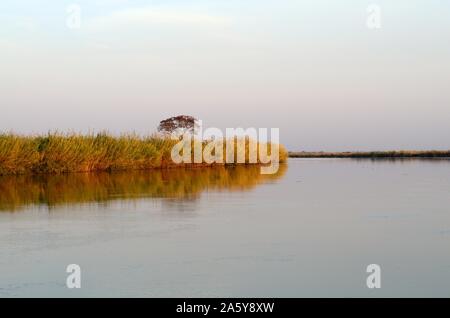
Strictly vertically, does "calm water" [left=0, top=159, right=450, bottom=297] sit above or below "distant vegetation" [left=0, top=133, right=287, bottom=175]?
below

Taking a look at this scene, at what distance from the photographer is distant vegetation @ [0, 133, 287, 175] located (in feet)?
81.7

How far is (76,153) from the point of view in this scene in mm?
A: 27281

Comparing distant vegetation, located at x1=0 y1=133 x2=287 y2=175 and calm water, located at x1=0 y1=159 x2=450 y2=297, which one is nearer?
calm water, located at x1=0 y1=159 x2=450 y2=297

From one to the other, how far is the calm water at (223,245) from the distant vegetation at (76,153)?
970cm

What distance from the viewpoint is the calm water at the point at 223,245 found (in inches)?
256

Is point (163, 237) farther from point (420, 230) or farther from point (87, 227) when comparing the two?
point (420, 230)

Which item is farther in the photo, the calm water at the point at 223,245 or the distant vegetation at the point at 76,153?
the distant vegetation at the point at 76,153

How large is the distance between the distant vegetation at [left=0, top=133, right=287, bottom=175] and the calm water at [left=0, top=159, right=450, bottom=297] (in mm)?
9698

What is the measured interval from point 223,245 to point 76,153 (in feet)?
63.8

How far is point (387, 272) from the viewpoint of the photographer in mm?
7082

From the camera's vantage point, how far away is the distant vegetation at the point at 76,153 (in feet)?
81.7

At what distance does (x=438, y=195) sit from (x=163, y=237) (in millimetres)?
9026

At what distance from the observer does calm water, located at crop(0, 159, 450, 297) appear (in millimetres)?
6512

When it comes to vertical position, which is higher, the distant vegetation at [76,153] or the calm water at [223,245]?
the distant vegetation at [76,153]
